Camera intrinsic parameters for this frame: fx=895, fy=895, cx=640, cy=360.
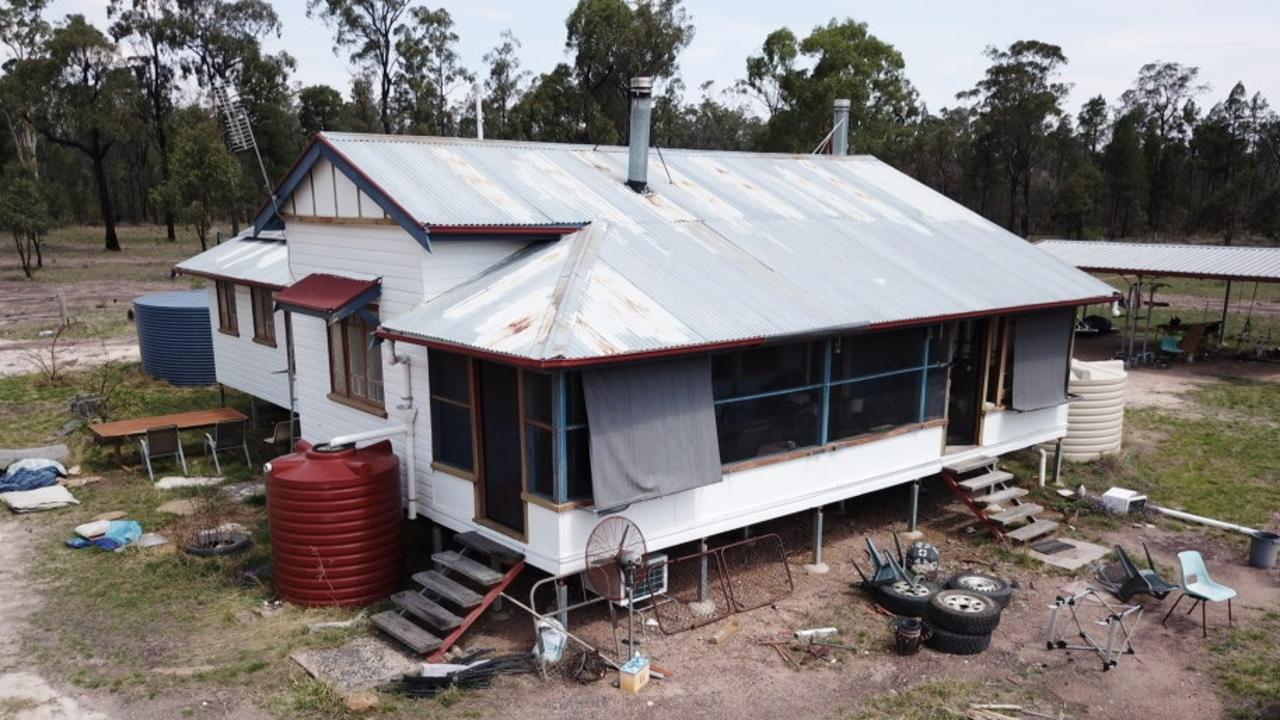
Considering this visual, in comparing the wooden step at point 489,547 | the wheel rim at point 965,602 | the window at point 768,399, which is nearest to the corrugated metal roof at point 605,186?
Result: the window at point 768,399

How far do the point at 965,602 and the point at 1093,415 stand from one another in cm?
744

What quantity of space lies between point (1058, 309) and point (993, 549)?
12.5ft

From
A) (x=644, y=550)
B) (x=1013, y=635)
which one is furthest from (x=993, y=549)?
(x=644, y=550)

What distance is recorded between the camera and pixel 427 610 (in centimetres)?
905

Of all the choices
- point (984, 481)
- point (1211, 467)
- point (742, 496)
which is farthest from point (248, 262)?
point (1211, 467)

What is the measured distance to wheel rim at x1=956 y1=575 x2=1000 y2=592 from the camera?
982cm

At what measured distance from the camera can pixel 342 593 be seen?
9742mm

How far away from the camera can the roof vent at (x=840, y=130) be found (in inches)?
718

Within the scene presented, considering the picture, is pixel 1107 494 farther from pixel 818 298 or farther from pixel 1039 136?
pixel 1039 136

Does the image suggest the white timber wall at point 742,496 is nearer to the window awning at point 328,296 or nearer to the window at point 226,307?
the window awning at point 328,296

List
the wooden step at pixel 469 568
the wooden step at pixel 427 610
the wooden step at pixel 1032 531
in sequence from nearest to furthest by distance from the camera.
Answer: the wooden step at pixel 427 610 < the wooden step at pixel 469 568 < the wooden step at pixel 1032 531

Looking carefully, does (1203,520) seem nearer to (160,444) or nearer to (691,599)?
(691,599)

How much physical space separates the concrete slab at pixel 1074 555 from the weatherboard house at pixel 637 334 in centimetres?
167

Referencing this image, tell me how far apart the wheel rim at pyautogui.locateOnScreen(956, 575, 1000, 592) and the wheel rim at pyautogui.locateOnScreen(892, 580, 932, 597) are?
1.33ft
